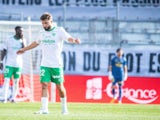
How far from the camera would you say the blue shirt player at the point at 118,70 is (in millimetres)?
25930

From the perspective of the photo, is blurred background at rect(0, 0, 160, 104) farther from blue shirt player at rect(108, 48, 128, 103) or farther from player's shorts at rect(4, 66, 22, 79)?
player's shorts at rect(4, 66, 22, 79)

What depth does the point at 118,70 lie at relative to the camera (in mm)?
26500

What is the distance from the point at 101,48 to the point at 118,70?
1.61 m

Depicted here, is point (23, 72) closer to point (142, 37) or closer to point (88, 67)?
point (88, 67)

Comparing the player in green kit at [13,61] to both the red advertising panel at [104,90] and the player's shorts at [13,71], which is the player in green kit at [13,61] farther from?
the red advertising panel at [104,90]

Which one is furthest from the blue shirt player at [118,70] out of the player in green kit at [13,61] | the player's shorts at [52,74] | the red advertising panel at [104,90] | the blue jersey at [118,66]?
the player's shorts at [52,74]

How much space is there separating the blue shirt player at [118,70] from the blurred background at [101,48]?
0.54 metres

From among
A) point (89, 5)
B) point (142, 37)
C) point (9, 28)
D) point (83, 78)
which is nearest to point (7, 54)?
point (9, 28)

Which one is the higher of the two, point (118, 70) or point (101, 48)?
point (101, 48)

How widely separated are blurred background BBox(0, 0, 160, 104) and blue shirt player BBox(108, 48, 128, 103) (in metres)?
0.54

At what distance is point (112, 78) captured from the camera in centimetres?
2612

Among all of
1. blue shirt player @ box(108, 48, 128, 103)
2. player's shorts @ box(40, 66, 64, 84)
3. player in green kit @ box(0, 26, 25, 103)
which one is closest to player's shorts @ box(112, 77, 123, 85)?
blue shirt player @ box(108, 48, 128, 103)

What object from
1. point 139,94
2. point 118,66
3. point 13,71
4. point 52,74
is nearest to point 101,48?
point 118,66

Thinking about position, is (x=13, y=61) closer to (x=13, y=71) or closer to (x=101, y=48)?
(x=13, y=71)
